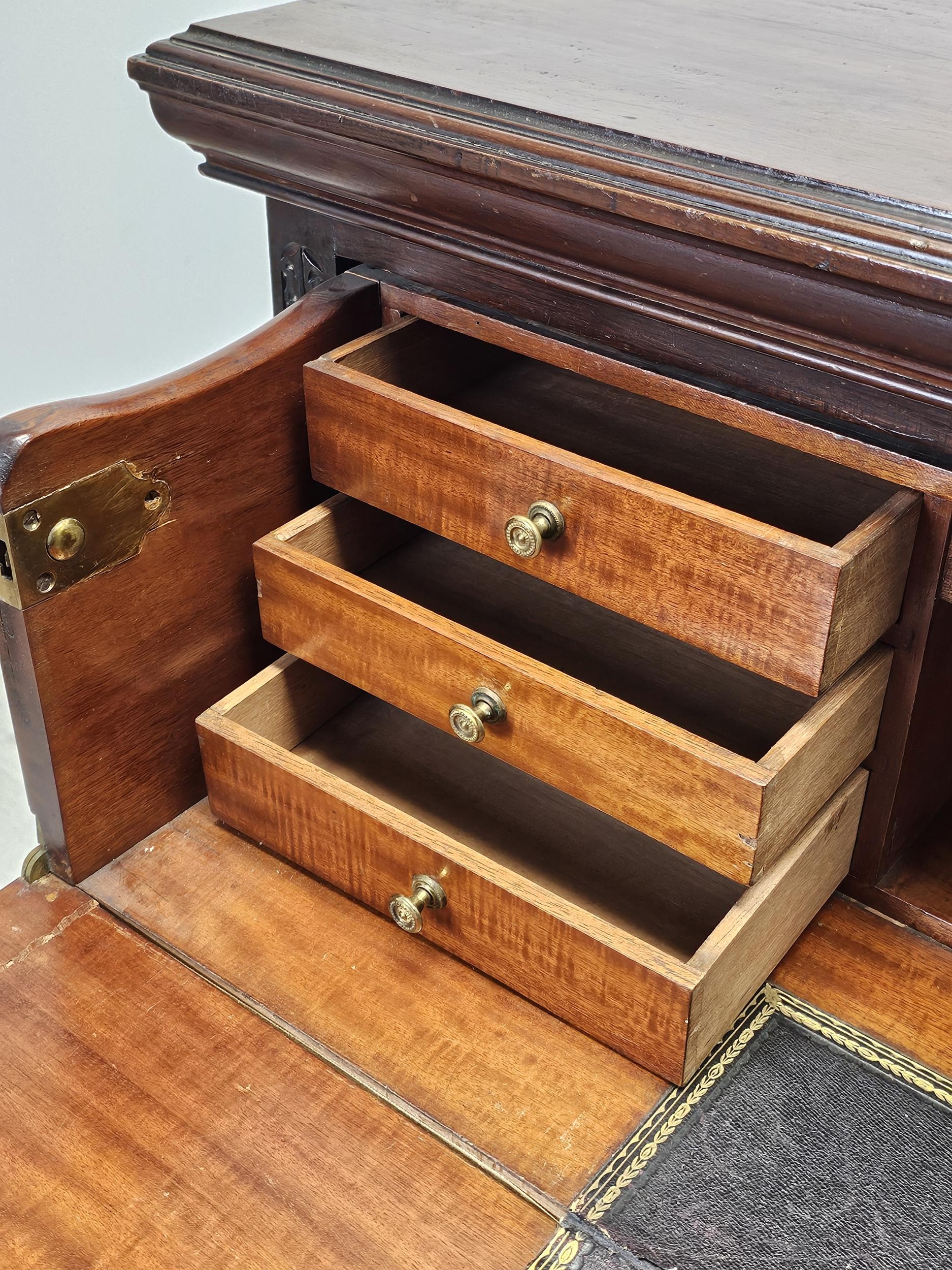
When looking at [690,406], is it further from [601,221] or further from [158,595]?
[158,595]

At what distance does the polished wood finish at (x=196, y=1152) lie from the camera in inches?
27.5

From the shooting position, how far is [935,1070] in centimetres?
80

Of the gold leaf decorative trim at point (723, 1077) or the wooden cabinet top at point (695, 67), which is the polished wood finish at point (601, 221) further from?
the gold leaf decorative trim at point (723, 1077)

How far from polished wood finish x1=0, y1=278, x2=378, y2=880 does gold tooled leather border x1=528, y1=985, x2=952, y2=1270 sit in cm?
39

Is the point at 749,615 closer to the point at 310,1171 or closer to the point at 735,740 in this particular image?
the point at 735,740

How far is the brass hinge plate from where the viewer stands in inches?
30.5

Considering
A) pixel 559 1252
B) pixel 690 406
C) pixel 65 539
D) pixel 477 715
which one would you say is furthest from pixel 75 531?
pixel 559 1252

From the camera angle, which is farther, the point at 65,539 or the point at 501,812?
the point at 501,812

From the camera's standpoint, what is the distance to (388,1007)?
2.71ft

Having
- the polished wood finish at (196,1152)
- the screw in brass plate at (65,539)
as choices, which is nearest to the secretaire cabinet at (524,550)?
the screw in brass plate at (65,539)

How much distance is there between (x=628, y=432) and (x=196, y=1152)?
0.54m

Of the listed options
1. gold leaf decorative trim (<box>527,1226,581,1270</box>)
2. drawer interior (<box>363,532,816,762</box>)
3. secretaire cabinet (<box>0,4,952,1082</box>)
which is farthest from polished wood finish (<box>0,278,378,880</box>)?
gold leaf decorative trim (<box>527,1226,581,1270</box>)

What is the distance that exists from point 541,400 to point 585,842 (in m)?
0.32

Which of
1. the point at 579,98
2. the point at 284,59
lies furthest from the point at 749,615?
the point at 284,59
